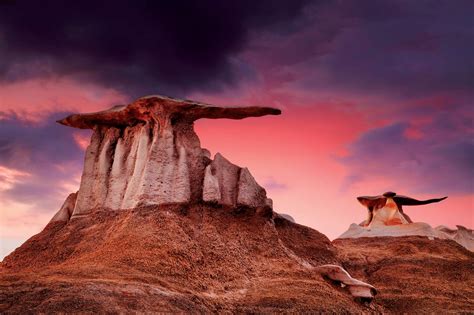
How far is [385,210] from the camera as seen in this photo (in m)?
57.5

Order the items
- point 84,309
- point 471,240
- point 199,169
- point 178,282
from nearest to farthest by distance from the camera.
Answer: point 84,309 → point 178,282 → point 199,169 → point 471,240

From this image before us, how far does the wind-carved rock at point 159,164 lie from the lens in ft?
111

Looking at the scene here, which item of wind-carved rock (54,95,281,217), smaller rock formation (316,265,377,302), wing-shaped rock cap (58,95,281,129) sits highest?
wing-shaped rock cap (58,95,281,129)

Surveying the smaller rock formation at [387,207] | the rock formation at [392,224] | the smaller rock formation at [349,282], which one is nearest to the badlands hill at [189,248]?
the smaller rock formation at [349,282]

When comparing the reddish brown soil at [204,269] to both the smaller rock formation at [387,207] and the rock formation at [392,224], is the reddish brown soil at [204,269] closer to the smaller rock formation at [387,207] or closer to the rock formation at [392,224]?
the rock formation at [392,224]

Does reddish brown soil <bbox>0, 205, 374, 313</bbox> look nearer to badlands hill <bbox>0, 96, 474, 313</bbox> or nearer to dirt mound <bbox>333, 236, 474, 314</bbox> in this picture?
badlands hill <bbox>0, 96, 474, 313</bbox>

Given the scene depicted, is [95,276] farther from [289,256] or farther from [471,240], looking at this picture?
[471,240]

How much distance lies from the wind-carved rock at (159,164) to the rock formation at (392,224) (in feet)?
61.0

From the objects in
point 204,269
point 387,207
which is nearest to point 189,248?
point 204,269

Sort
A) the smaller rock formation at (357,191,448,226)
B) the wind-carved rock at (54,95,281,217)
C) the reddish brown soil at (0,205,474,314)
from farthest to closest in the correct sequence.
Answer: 1. the smaller rock formation at (357,191,448,226)
2. the wind-carved rock at (54,95,281,217)
3. the reddish brown soil at (0,205,474,314)

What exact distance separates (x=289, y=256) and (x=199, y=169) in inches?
268

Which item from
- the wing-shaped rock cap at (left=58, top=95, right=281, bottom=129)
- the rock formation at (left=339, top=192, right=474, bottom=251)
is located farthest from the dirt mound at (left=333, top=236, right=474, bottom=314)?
the wing-shaped rock cap at (left=58, top=95, right=281, bottom=129)

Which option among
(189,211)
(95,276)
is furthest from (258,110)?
(95,276)

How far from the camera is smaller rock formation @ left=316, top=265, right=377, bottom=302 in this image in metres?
32.0
